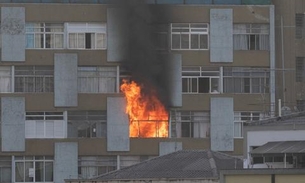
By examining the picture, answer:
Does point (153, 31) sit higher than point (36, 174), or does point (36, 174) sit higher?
point (153, 31)

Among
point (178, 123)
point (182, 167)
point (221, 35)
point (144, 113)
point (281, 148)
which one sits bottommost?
point (182, 167)

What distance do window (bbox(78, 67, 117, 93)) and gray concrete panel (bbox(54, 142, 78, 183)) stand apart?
14.0 ft

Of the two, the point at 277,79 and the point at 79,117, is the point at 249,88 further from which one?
the point at 79,117

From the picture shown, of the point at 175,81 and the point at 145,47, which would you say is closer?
the point at 145,47

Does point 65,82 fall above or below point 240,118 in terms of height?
above

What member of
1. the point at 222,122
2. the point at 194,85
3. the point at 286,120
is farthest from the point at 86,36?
the point at 286,120

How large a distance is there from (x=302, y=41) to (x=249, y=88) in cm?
618

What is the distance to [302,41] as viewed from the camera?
358 ft

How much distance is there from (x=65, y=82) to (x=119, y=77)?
3881 mm

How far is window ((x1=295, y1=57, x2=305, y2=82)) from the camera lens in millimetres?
109000

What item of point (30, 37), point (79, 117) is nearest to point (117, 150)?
point (79, 117)

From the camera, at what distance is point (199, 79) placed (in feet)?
346

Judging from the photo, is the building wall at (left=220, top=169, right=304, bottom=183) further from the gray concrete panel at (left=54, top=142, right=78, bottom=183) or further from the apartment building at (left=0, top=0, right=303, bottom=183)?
the gray concrete panel at (left=54, top=142, right=78, bottom=183)

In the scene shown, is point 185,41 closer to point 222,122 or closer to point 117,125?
point 222,122
